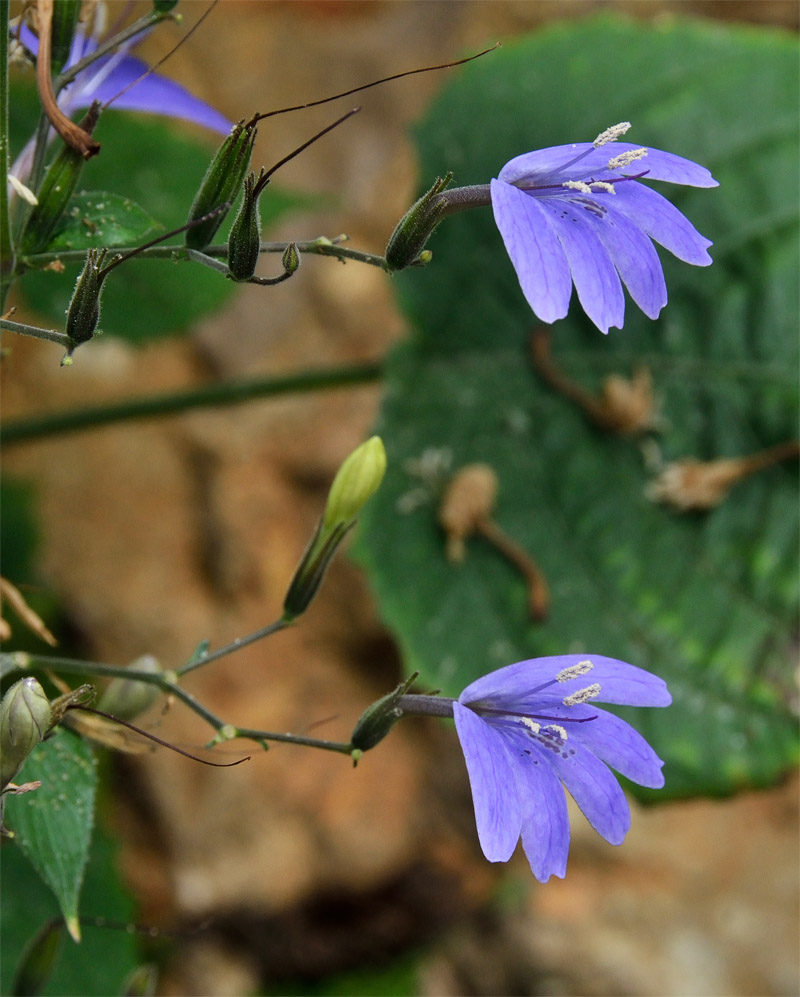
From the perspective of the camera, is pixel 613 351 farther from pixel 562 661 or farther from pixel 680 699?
pixel 562 661

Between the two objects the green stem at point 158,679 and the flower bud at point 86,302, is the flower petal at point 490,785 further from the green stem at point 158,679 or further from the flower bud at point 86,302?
the flower bud at point 86,302

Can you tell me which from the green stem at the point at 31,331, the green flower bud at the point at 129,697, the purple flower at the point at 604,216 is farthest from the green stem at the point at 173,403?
the purple flower at the point at 604,216

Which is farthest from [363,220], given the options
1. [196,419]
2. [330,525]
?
[330,525]

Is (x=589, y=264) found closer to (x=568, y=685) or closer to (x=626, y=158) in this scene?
(x=626, y=158)

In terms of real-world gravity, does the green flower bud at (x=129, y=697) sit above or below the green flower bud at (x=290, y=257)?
below

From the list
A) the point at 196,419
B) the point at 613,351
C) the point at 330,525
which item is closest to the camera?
the point at 330,525

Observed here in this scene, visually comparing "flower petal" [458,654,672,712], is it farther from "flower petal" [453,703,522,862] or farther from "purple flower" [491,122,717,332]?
"purple flower" [491,122,717,332]
